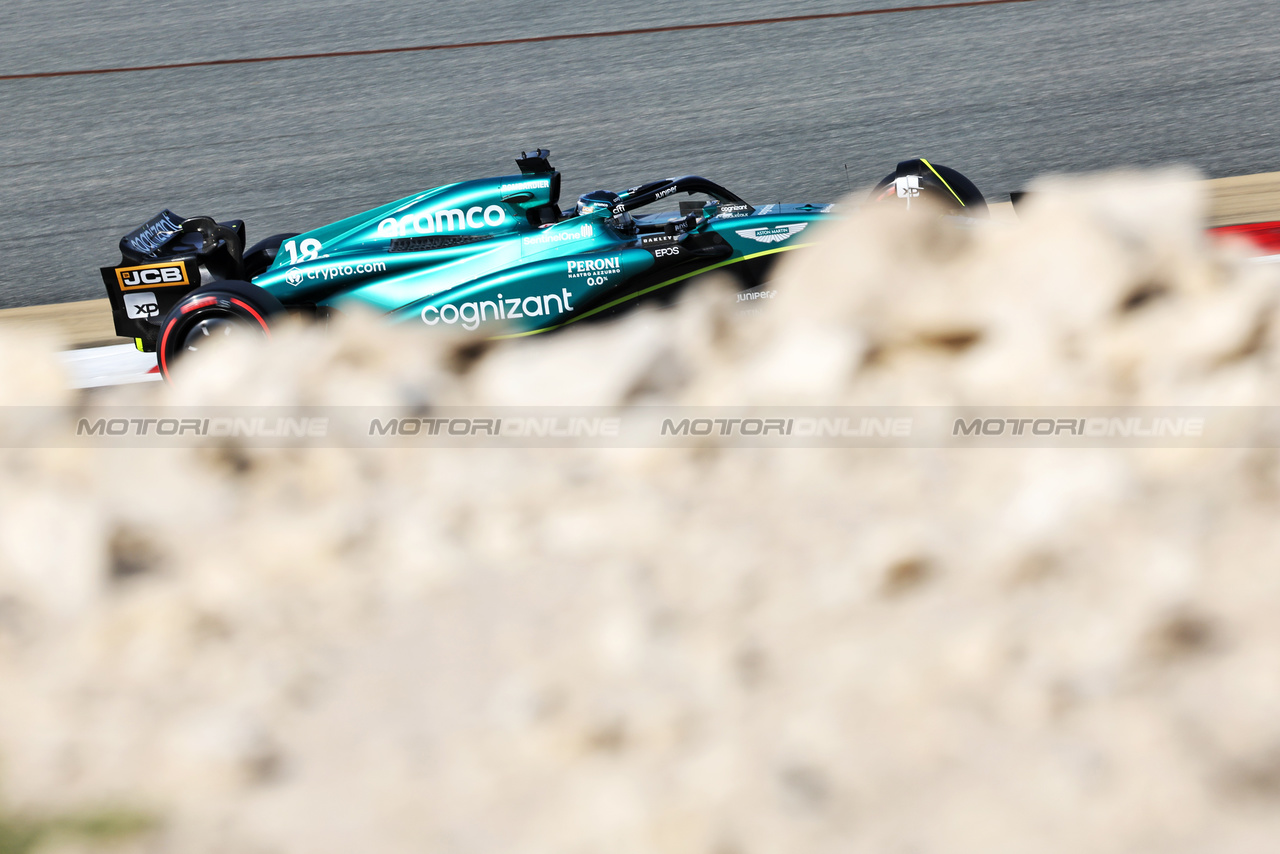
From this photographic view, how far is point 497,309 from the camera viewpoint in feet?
18.9

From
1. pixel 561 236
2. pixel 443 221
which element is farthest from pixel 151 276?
pixel 561 236

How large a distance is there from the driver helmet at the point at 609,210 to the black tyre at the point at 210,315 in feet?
6.05

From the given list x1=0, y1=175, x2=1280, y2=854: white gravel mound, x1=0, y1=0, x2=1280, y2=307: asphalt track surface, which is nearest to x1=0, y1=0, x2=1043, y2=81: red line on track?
x1=0, y1=0, x2=1280, y2=307: asphalt track surface

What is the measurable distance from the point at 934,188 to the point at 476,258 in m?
2.76

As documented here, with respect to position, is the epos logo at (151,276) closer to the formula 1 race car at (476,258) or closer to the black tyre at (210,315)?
the formula 1 race car at (476,258)

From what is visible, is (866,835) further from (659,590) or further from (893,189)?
(893,189)

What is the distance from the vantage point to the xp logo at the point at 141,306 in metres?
6.47

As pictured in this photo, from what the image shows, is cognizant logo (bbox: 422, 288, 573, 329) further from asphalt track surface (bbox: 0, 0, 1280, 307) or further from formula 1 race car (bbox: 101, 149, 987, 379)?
asphalt track surface (bbox: 0, 0, 1280, 307)

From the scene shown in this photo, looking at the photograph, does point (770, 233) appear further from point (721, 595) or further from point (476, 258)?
point (721, 595)

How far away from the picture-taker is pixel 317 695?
152cm

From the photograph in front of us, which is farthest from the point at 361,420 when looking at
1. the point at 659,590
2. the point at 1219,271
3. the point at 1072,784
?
the point at 1219,271

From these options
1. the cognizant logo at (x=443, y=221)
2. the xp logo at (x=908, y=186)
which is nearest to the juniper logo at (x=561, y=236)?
the cognizant logo at (x=443, y=221)

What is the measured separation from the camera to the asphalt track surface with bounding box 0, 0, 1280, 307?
→ 10.9 meters

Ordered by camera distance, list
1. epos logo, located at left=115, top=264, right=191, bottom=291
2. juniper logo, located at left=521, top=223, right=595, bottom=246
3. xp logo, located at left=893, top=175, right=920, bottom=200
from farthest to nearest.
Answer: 1. epos logo, located at left=115, top=264, right=191, bottom=291
2. xp logo, located at left=893, top=175, right=920, bottom=200
3. juniper logo, located at left=521, top=223, right=595, bottom=246
